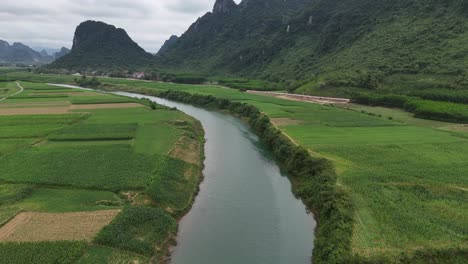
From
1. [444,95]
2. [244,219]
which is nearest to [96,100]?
[244,219]

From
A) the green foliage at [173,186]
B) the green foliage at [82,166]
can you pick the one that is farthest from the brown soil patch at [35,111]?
the green foliage at [173,186]

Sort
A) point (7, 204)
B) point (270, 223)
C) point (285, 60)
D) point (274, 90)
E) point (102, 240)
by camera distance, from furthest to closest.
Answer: point (285, 60) → point (274, 90) → point (270, 223) → point (7, 204) → point (102, 240)

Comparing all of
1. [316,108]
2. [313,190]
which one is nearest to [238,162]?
[313,190]

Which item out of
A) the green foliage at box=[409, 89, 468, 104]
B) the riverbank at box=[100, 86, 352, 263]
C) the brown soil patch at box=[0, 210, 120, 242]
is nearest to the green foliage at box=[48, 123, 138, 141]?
the riverbank at box=[100, 86, 352, 263]

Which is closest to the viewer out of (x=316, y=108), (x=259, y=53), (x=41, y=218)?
(x=41, y=218)

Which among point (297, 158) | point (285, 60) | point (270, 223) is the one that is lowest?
point (270, 223)

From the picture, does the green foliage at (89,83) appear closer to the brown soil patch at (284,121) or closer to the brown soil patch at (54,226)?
the brown soil patch at (284,121)

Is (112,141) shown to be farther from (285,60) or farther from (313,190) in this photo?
(285,60)

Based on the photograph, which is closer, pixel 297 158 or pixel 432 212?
pixel 432 212
